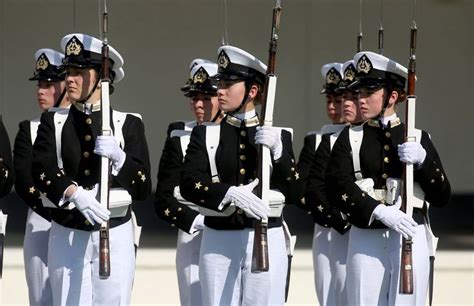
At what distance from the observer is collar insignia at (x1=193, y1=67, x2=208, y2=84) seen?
10.5 m

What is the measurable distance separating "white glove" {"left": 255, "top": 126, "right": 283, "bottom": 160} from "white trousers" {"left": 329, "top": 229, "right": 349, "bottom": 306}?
1960mm

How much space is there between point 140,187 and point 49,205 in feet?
1.74

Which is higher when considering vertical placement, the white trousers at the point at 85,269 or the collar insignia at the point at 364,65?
the collar insignia at the point at 364,65

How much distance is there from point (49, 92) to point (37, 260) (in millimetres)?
1231

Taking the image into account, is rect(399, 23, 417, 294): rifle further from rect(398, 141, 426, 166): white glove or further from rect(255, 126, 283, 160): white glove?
rect(255, 126, 283, 160): white glove

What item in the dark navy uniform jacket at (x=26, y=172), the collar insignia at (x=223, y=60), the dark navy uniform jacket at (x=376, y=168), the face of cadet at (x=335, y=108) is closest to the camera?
the dark navy uniform jacket at (x=376, y=168)

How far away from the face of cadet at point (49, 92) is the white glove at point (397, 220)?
2.80 meters

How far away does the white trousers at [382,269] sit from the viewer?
8.49m

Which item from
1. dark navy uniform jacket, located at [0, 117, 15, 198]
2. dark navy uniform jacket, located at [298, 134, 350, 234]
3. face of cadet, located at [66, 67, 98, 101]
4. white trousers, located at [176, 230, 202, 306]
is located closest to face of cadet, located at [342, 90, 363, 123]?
dark navy uniform jacket, located at [298, 134, 350, 234]

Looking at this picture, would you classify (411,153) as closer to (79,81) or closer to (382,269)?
(382,269)

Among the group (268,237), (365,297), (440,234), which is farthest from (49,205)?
(440,234)

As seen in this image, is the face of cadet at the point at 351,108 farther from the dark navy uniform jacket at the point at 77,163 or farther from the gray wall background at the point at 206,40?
the gray wall background at the point at 206,40

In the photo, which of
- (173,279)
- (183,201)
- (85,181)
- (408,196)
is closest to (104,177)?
(85,181)

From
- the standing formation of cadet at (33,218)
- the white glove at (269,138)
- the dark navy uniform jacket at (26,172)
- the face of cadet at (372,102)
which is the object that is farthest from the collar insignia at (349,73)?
the dark navy uniform jacket at (26,172)
